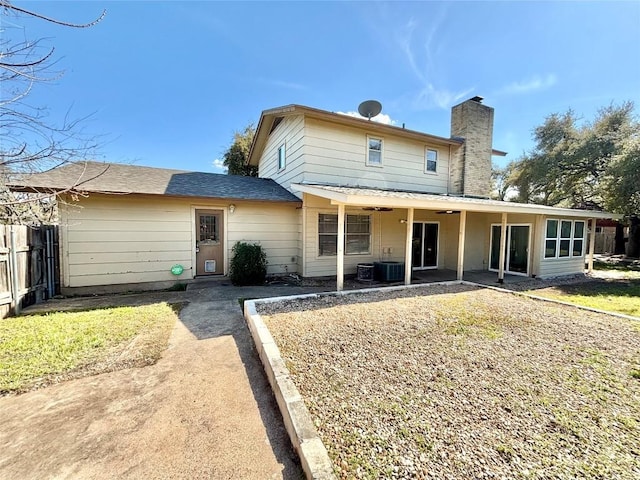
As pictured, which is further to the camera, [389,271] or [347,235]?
[347,235]

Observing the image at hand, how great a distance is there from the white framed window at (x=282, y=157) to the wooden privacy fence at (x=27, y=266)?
23.0 feet

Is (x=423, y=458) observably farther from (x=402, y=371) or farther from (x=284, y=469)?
(x=402, y=371)

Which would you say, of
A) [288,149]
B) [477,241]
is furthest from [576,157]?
[288,149]

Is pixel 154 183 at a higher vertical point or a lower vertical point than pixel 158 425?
higher

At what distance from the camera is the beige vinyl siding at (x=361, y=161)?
887cm

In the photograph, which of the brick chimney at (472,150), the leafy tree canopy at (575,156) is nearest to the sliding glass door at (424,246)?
the brick chimney at (472,150)

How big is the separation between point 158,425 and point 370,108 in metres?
11.0

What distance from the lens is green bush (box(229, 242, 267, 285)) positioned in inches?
314

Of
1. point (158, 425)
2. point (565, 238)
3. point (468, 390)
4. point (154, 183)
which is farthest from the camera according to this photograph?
point (565, 238)

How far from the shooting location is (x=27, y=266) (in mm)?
5762

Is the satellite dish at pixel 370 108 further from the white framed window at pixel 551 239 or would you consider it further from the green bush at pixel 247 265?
the white framed window at pixel 551 239

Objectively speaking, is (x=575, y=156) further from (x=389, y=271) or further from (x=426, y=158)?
(x=389, y=271)

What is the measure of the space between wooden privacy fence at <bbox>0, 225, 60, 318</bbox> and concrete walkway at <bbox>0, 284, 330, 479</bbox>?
3.56 meters

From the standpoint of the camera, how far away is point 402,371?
3209mm
